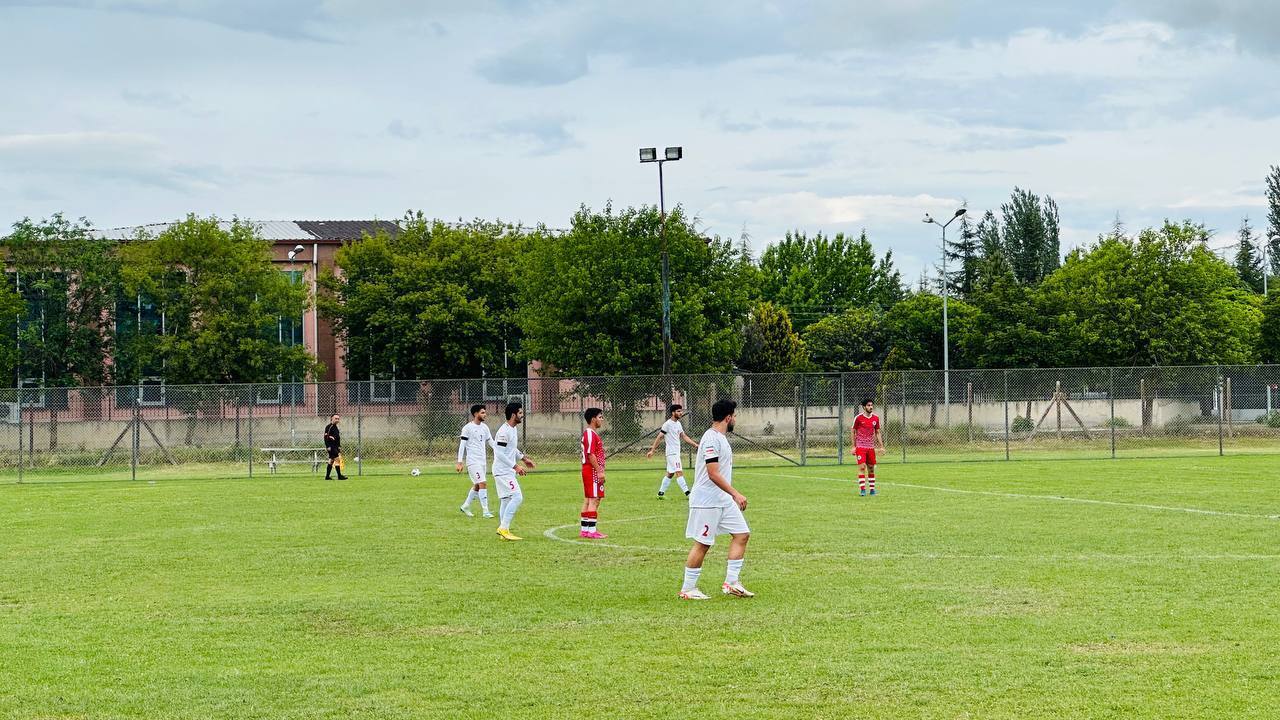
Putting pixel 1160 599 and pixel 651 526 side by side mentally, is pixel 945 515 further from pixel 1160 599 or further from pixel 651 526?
pixel 1160 599

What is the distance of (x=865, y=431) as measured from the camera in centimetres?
2555

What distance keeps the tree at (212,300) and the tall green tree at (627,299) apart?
11.2 metres

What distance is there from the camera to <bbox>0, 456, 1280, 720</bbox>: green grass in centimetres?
817

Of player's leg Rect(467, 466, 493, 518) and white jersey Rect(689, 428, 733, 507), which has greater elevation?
white jersey Rect(689, 428, 733, 507)

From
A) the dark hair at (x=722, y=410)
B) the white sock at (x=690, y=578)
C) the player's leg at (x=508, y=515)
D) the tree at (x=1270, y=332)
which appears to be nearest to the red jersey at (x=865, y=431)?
the player's leg at (x=508, y=515)

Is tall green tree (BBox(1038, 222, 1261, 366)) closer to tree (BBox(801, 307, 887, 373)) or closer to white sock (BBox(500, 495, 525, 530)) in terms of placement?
tree (BBox(801, 307, 887, 373))

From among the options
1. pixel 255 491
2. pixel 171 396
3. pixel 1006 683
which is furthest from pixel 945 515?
pixel 171 396

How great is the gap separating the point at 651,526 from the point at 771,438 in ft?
66.1

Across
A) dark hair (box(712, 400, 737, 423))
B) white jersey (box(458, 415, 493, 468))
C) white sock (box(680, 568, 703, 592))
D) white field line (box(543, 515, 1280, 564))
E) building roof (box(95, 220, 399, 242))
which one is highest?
building roof (box(95, 220, 399, 242))

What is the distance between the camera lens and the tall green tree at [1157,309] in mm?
55844

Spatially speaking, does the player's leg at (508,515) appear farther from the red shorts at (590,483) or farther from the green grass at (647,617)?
the red shorts at (590,483)

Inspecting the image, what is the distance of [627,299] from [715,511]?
36.7m

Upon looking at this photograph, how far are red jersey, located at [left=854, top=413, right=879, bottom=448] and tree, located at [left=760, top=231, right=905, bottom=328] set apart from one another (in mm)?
70802

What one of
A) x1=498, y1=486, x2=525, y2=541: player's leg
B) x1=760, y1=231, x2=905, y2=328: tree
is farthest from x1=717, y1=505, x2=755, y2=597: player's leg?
x1=760, y1=231, x2=905, y2=328: tree
